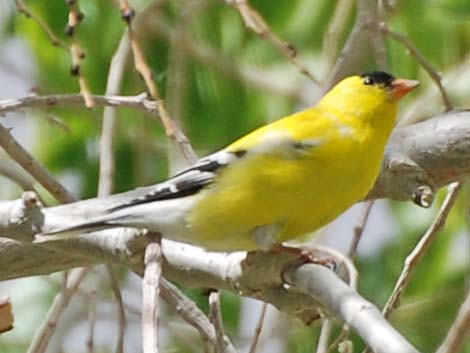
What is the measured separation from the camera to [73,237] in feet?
5.74

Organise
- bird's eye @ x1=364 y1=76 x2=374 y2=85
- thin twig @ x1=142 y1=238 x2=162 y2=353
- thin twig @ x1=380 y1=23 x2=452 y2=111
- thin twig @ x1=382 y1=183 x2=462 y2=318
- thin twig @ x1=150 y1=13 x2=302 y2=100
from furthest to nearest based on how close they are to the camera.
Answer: thin twig @ x1=150 y1=13 x2=302 y2=100 → bird's eye @ x1=364 y1=76 x2=374 y2=85 → thin twig @ x1=380 y1=23 x2=452 y2=111 → thin twig @ x1=382 y1=183 x2=462 y2=318 → thin twig @ x1=142 y1=238 x2=162 y2=353

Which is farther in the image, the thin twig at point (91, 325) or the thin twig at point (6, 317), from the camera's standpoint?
the thin twig at point (91, 325)

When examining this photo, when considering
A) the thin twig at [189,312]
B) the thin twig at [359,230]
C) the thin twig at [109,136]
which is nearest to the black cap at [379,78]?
the thin twig at [359,230]

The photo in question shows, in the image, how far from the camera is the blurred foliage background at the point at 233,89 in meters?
2.45

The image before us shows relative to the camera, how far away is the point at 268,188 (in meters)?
1.88

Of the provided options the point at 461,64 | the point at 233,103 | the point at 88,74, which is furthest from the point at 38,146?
the point at 461,64

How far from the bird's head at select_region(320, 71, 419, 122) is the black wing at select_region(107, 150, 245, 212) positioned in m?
0.24

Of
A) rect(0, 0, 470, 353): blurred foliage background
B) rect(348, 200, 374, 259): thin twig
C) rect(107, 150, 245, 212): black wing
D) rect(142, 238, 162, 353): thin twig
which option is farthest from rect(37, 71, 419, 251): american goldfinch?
rect(0, 0, 470, 353): blurred foliage background

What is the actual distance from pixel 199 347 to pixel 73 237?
0.93 meters

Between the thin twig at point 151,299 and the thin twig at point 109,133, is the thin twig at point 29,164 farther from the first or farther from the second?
the thin twig at point 151,299

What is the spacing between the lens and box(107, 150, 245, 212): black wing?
187 cm

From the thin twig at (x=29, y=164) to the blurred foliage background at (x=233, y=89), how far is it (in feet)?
1.58

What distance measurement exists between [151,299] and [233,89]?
1.17m

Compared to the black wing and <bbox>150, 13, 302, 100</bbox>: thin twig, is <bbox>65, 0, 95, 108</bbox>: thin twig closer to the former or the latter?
the black wing
